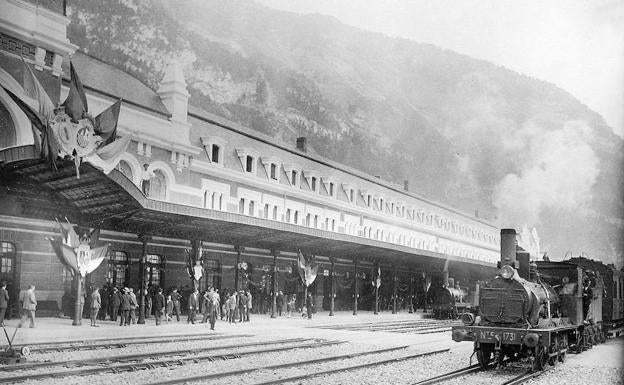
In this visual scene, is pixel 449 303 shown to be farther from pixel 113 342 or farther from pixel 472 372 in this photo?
pixel 113 342

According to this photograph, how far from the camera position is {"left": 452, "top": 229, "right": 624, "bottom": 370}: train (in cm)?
1213

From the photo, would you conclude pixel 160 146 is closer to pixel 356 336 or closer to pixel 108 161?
pixel 108 161

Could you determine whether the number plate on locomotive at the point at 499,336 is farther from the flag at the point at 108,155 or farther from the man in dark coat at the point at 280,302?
the man in dark coat at the point at 280,302

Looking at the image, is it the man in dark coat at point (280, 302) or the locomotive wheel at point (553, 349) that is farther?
the man in dark coat at point (280, 302)

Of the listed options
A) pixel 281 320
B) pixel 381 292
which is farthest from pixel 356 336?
pixel 381 292

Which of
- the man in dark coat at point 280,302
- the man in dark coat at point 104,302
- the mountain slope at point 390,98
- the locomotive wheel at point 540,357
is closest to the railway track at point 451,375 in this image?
the locomotive wheel at point 540,357

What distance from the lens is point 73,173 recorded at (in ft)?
44.8

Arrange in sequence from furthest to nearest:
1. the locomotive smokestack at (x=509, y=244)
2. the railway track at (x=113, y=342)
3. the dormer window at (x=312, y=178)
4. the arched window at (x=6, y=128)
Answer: the dormer window at (x=312, y=178) → the arched window at (x=6, y=128) → the locomotive smokestack at (x=509, y=244) → the railway track at (x=113, y=342)

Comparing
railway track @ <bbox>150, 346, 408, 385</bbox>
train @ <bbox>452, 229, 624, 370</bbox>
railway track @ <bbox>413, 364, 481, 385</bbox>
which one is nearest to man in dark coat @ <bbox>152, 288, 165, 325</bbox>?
railway track @ <bbox>150, 346, 408, 385</bbox>

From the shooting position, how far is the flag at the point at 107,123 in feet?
50.1

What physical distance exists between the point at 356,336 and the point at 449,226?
4123cm

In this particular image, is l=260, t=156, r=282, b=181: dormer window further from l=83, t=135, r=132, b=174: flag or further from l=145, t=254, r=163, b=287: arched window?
l=83, t=135, r=132, b=174: flag

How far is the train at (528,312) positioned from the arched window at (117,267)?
44.8 feet

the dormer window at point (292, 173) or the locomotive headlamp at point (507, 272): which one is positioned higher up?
the dormer window at point (292, 173)
